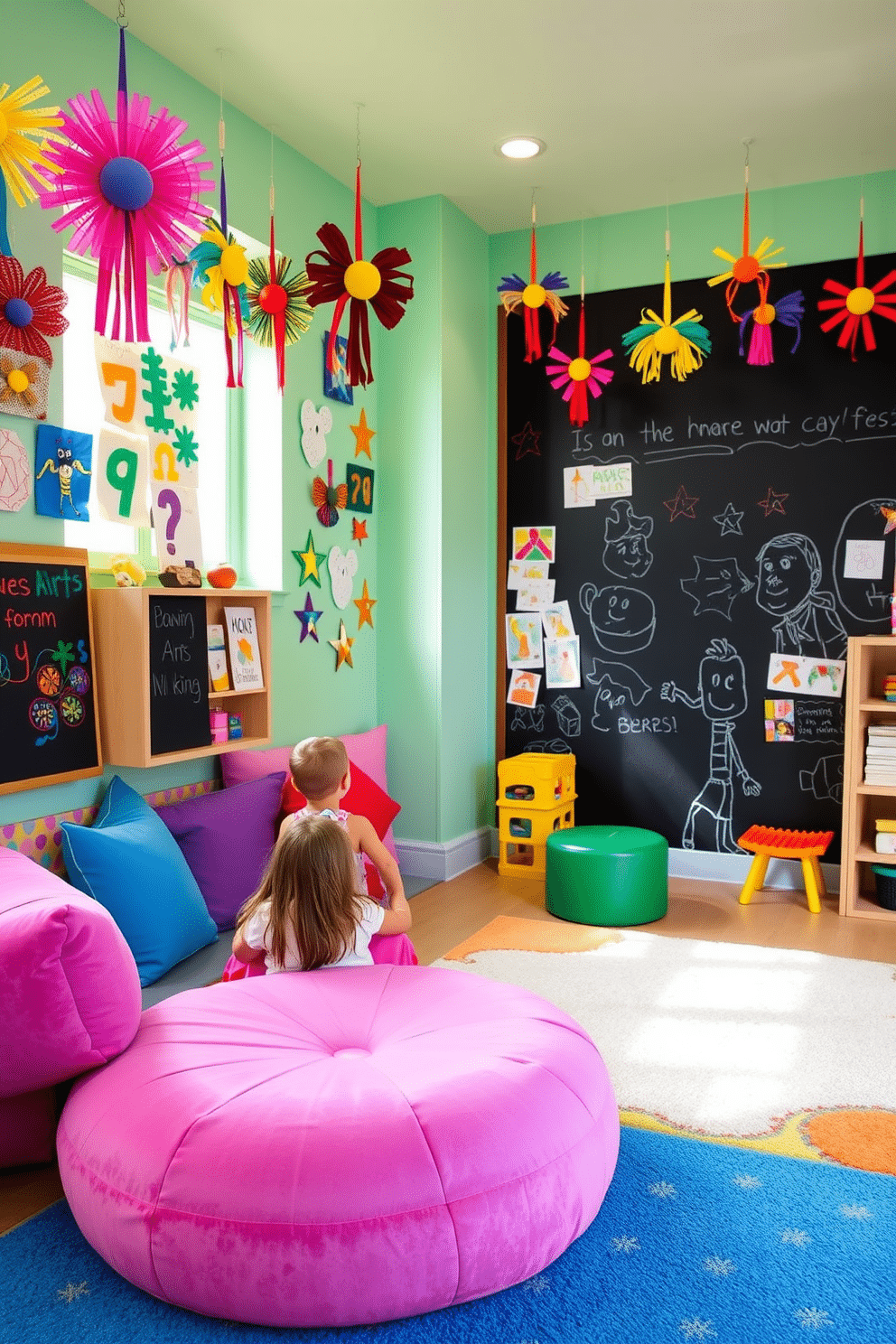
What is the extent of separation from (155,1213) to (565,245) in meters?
4.15

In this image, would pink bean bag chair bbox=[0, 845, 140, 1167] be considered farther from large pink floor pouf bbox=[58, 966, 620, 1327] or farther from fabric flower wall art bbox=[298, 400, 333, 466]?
fabric flower wall art bbox=[298, 400, 333, 466]

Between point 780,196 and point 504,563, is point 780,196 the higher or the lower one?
the higher one

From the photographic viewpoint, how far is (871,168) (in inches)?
158

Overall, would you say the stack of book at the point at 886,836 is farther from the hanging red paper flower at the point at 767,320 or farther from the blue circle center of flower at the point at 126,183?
the blue circle center of flower at the point at 126,183

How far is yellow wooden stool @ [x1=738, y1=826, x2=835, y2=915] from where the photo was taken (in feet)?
13.0

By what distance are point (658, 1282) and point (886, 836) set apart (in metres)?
2.45

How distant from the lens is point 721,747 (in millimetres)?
4410

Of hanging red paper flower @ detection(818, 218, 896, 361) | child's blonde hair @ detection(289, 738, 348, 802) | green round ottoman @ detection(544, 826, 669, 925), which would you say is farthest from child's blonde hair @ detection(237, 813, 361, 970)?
hanging red paper flower @ detection(818, 218, 896, 361)

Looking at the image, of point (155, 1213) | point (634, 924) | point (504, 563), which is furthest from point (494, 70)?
point (155, 1213)

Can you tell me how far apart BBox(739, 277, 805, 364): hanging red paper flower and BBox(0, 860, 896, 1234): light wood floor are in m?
2.06

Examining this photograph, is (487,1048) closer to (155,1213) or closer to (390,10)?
Answer: (155,1213)

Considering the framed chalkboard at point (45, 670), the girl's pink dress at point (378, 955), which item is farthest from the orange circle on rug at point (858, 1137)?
the framed chalkboard at point (45, 670)

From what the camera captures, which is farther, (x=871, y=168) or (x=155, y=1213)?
(x=871, y=168)

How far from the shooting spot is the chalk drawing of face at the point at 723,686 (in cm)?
437
